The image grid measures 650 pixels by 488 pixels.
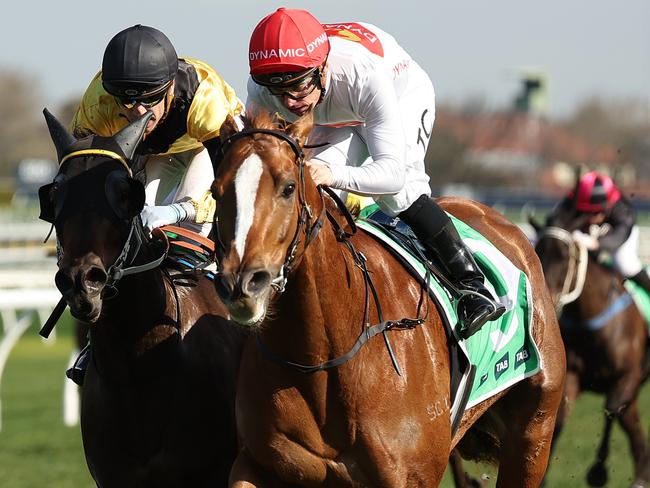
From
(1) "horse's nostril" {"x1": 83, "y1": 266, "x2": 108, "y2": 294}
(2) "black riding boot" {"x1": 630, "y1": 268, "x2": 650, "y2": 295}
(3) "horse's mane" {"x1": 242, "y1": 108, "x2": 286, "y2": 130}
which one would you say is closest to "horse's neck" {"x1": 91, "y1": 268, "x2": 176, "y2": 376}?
(1) "horse's nostril" {"x1": 83, "y1": 266, "x2": 108, "y2": 294}

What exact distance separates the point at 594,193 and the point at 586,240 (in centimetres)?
43

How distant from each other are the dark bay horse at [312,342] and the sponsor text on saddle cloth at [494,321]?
0.48ft

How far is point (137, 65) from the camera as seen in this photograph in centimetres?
441

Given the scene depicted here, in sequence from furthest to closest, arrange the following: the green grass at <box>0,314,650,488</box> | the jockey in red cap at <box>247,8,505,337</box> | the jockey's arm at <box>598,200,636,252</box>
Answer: the jockey's arm at <box>598,200,636,252</box>, the green grass at <box>0,314,650,488</box>, the jockey in red cap at <box>247,8,505,337</box>

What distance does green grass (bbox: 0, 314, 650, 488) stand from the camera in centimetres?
765

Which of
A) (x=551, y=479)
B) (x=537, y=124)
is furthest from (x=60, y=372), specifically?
(x=537, y=124)

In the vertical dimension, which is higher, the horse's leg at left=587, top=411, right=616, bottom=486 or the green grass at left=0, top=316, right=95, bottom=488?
the horse's leg at left=587, top=411, right=616, bottom=486

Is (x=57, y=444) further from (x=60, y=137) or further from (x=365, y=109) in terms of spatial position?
(x=365, y=109)

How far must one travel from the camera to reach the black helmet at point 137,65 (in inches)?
174

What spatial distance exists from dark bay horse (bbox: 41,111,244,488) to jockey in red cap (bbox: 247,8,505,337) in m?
0.59

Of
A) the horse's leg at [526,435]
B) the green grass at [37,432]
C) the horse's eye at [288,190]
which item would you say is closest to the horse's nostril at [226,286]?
the horse's eye at [288,190]

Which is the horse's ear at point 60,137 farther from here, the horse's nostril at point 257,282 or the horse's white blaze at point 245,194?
the horse's nostril at point 257,282

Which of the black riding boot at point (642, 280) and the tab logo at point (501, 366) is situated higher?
the tab logo at point (501, 366)

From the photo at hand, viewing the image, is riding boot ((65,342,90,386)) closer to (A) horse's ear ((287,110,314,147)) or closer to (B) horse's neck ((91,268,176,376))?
(B) horse's neck ((91,268,176,376))
